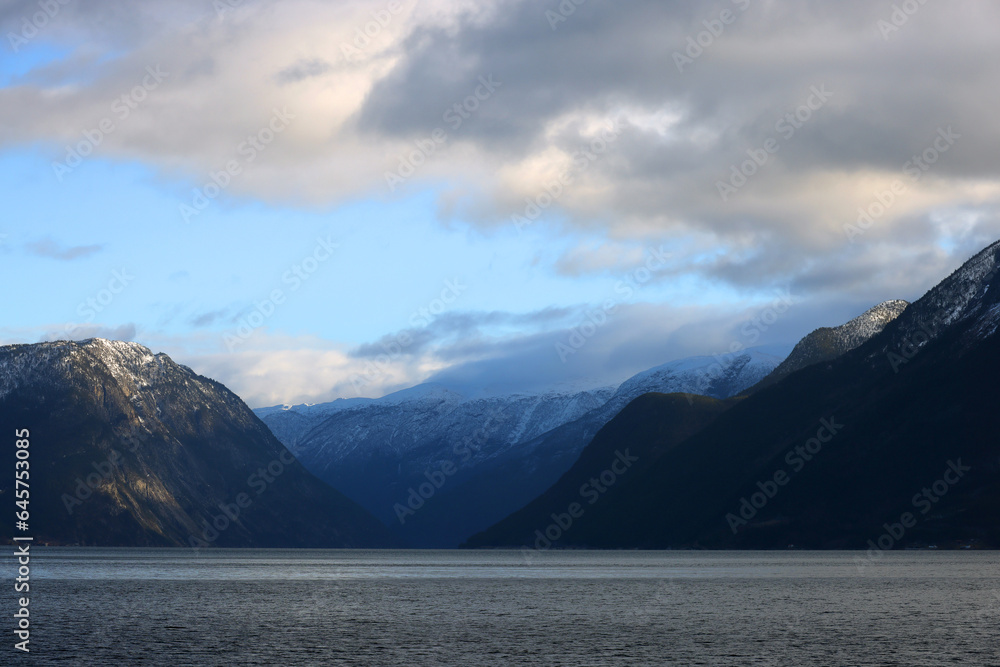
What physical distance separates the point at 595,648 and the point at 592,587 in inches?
3794

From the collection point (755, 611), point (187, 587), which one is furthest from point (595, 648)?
point (187, 587)

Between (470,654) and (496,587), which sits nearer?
(470,654)

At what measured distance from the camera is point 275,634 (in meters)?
102

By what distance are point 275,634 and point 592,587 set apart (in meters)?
94.1

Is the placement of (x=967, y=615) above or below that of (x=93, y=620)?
below

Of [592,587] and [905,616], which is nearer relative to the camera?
[905,616]

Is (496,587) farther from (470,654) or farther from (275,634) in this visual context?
(470,654)

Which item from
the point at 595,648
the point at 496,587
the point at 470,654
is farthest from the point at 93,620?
the point at 496,587

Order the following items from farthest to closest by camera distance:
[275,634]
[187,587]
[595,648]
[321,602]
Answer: [187,587], [321,602], [275,634], [595,648]

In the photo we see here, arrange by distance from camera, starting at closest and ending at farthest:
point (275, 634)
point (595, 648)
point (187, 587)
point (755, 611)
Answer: point (595, 648), point (275, 634), point (755, 611), point (187, 587)

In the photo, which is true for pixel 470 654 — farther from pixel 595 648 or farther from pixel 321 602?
pixel 321 602

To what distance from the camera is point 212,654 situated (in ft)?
283

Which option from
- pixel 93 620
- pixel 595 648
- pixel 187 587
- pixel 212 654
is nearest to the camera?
pixel 212 654

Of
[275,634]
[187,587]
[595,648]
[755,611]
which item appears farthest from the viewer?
[187,587]
